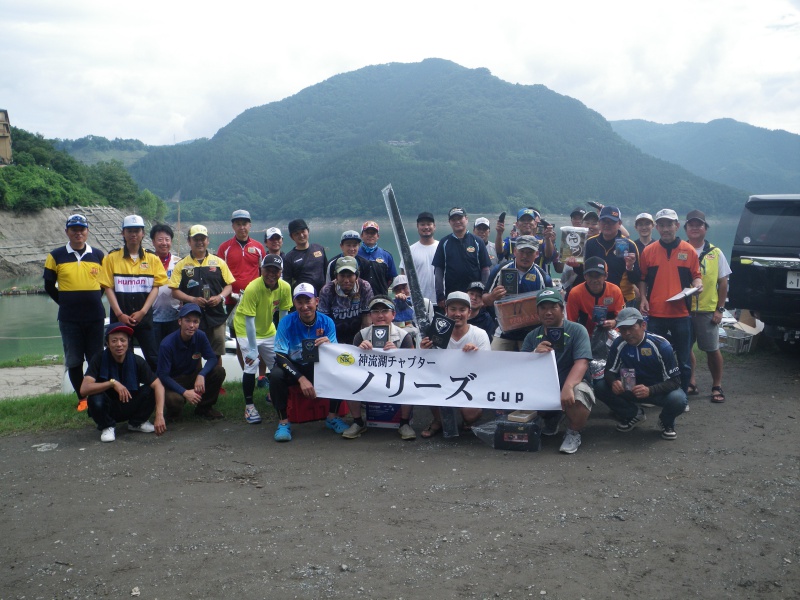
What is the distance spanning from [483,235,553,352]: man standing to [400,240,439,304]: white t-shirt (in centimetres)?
138

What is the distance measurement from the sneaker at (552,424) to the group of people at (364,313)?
17 mm

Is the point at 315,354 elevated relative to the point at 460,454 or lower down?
elevated

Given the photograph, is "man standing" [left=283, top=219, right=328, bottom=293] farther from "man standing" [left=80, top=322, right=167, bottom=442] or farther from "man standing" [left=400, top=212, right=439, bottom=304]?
"man standing" [left=80, top=322, right=167, bottom=442]

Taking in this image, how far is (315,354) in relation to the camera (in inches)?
272

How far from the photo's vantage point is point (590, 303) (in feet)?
23.0

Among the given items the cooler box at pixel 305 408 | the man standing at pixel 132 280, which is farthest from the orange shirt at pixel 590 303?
the man standing at pixel 132 280

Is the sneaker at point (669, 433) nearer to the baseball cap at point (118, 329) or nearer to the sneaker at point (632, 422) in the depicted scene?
the sneaker at point (632, 422)

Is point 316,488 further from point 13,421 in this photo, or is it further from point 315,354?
point 13,421

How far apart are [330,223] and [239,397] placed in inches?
3762

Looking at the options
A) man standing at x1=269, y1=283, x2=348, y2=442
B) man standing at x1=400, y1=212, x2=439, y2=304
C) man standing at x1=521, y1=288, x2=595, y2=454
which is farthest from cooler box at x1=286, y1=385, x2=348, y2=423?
man standing at x1=521, y1=288, x2=595, y2=454

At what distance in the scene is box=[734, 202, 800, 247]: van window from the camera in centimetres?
851

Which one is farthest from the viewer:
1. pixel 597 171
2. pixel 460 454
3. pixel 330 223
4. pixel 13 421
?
pixel 597 171

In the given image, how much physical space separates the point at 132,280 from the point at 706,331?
6887 millimetres

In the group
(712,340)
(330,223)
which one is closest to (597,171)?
(330,223)
